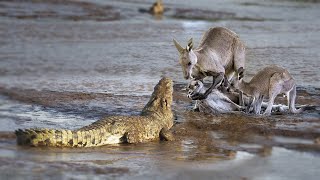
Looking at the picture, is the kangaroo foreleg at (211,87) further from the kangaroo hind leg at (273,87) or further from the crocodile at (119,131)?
the crocodile at (119,131)

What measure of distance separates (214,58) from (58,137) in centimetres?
392

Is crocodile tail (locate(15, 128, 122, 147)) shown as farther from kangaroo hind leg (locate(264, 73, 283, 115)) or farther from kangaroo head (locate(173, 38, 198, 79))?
kangaroo hind leg (locate(264, 73, 283, 115))

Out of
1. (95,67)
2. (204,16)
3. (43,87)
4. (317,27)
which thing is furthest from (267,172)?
(204,16)

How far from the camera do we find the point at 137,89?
13.8m

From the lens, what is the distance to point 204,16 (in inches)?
1115

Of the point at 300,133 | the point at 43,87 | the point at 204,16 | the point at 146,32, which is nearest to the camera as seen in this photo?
the point at 300,133

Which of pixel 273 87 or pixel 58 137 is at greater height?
pixel 273 87

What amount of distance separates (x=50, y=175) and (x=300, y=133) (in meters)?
3.78

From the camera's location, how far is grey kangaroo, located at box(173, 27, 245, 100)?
1166cm

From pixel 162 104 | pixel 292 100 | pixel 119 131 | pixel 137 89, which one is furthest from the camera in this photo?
pixel 137 89

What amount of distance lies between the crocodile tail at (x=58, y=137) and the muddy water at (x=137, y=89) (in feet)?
0.45

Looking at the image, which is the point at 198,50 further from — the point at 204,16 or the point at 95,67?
the point at 204,16

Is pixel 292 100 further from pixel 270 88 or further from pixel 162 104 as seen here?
pixel 162 104

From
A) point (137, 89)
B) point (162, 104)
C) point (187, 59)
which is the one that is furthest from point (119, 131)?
point (137, 89)
